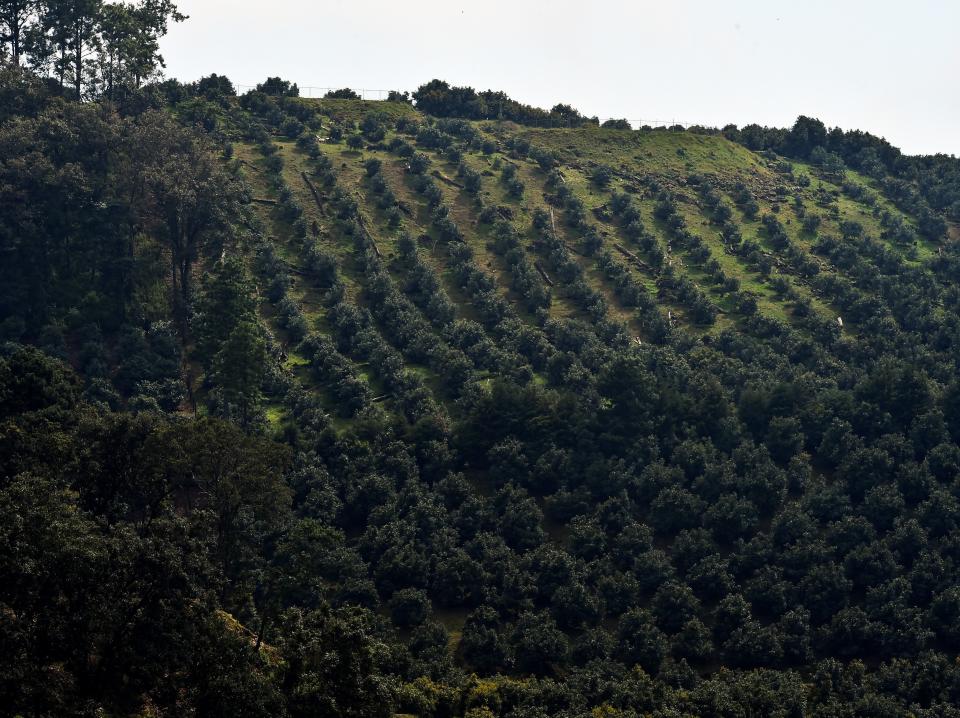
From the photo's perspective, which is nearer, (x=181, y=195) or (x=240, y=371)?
(x=240, y=371)

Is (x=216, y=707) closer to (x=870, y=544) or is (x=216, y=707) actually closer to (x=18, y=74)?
(x=870, y=544)

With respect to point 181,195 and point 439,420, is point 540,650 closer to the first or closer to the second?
point 439,420

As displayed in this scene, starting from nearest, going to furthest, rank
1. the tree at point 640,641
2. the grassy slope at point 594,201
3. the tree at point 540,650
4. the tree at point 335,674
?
the tree at point 335,674
the tree at point 540,650
the tree at point 640,641
the grassy slope at point 594,201

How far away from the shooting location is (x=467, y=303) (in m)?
109

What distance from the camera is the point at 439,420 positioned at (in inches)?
3460

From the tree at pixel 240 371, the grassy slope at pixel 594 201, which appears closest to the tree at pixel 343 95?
the grassy slope at pixel 594 201

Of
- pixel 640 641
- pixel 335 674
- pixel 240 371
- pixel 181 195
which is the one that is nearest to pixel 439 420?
pixel 240 371

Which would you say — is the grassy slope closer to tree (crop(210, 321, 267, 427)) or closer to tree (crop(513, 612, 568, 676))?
tree (crop(210, 321, 267, 427))

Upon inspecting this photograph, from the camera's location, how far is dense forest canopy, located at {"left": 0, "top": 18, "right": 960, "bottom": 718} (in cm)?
5172

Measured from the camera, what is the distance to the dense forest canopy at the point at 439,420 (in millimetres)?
51719

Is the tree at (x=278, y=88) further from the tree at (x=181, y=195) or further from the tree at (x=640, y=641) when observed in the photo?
the tree at (x=640, y=641)

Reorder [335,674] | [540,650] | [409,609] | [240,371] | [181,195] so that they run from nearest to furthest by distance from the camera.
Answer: [335,674] < [540,650] < [409,609] < [240,371] < [181,195]

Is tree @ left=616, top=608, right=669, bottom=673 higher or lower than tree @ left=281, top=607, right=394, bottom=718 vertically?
lower

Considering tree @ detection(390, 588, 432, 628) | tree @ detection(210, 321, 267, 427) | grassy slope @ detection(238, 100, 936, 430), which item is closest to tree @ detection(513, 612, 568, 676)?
tree @ detection(390, 588, 432, 628)
